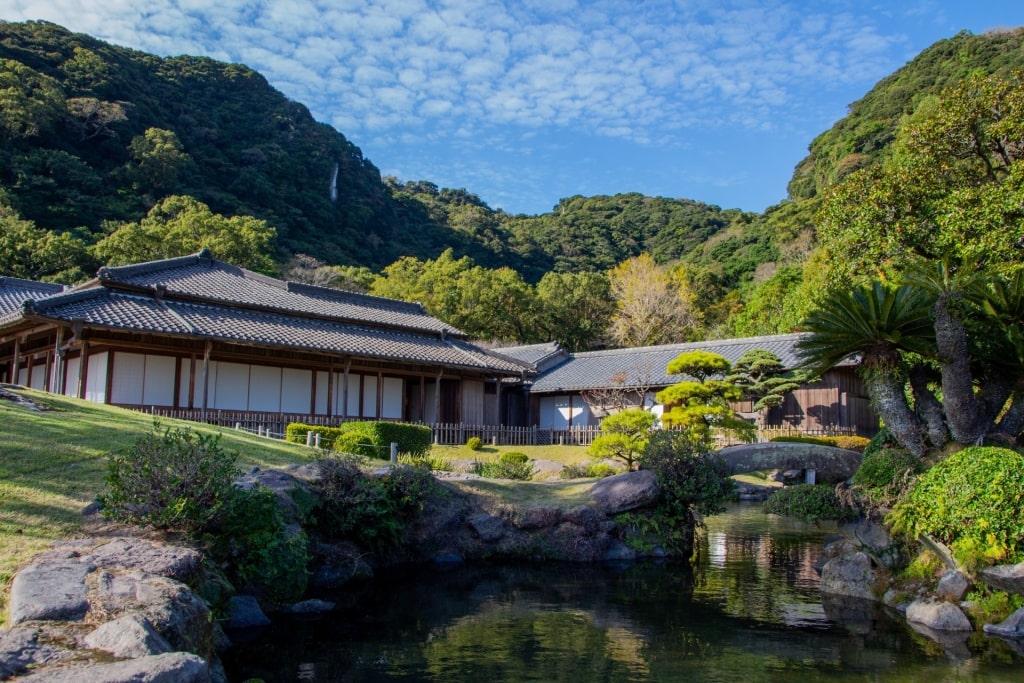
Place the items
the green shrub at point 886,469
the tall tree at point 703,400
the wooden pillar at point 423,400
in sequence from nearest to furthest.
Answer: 1. the green shrub at point 886,469
2. the tall tree at point 703,400
3. the wooden pillar at point 423,400

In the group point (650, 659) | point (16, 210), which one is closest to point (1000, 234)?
point (650, 659)

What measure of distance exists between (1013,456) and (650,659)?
6.05 m

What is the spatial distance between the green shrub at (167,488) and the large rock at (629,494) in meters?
7.80

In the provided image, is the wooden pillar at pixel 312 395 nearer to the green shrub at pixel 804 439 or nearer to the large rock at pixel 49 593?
the green shrub at pixel 804 439

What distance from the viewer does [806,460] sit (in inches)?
552

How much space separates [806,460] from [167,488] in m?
11.1

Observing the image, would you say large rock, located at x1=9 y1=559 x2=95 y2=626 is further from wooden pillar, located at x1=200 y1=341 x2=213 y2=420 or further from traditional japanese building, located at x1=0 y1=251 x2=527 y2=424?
wooden pillar, located at x1=200 y1=341 x2=213 y2=420

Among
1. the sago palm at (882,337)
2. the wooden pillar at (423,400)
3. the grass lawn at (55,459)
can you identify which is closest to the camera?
the grass lawn at (55,459)

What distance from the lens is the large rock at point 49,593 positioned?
558cm

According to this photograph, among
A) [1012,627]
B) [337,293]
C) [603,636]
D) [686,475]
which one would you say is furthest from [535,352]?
[1012,627]

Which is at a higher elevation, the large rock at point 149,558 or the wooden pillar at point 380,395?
the wooden pillar at point 380,395

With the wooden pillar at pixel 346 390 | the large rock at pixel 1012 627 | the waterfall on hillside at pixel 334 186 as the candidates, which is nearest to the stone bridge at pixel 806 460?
the large rock at pixel 1012 627

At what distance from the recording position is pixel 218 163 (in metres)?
58.8

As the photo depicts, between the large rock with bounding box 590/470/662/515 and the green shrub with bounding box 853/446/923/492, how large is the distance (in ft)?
11.9
